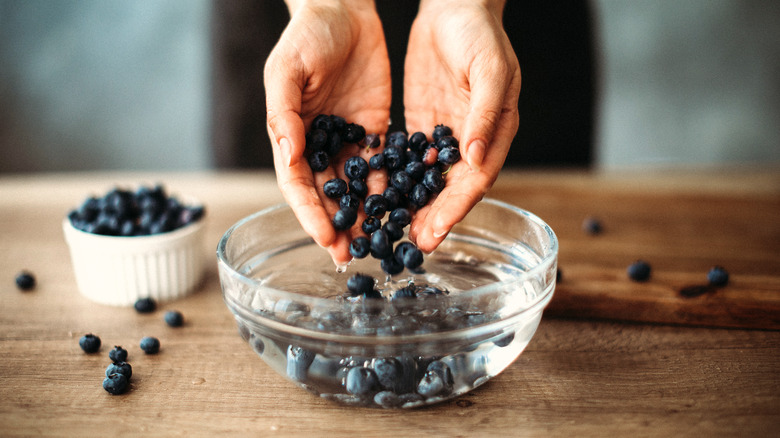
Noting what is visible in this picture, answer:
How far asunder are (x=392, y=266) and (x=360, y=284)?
99 millimetres

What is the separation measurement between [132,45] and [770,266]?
190 inches

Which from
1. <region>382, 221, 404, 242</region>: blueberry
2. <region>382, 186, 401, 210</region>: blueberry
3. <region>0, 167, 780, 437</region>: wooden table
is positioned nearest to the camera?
<region>0, 167, 780, 437</region>: wooden table

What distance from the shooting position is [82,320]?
153 cm

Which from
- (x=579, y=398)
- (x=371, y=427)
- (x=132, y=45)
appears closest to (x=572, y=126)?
(x=579, y=398)

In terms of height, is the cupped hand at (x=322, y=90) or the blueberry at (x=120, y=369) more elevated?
the cupped hand at (x=322, y=90)

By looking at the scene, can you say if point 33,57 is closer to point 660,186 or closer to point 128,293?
point 128,293

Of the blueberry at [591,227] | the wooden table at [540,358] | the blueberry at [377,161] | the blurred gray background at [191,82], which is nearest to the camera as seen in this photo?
the wooden table at [540,358]

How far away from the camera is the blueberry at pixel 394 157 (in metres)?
1.41

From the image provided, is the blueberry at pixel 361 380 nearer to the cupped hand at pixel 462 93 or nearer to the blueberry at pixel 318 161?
the cupped hand at pixel 462 93

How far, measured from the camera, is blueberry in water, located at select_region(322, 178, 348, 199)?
133cm

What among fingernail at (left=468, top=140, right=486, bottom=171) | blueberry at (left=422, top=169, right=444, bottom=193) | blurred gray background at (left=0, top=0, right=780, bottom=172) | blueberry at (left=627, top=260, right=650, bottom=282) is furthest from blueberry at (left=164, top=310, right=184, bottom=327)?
blurred gray background at (left=0, top=0, right=780, bottom=172)

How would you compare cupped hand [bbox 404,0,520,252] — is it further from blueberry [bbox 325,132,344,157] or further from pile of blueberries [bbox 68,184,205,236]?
pile of blueberries [bbox 68,184,205,236]

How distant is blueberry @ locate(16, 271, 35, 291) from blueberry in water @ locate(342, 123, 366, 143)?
1.00 m

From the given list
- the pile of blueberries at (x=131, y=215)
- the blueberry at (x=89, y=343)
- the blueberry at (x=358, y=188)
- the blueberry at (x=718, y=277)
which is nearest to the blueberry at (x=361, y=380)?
the blueberry at (x=358, y=188)
